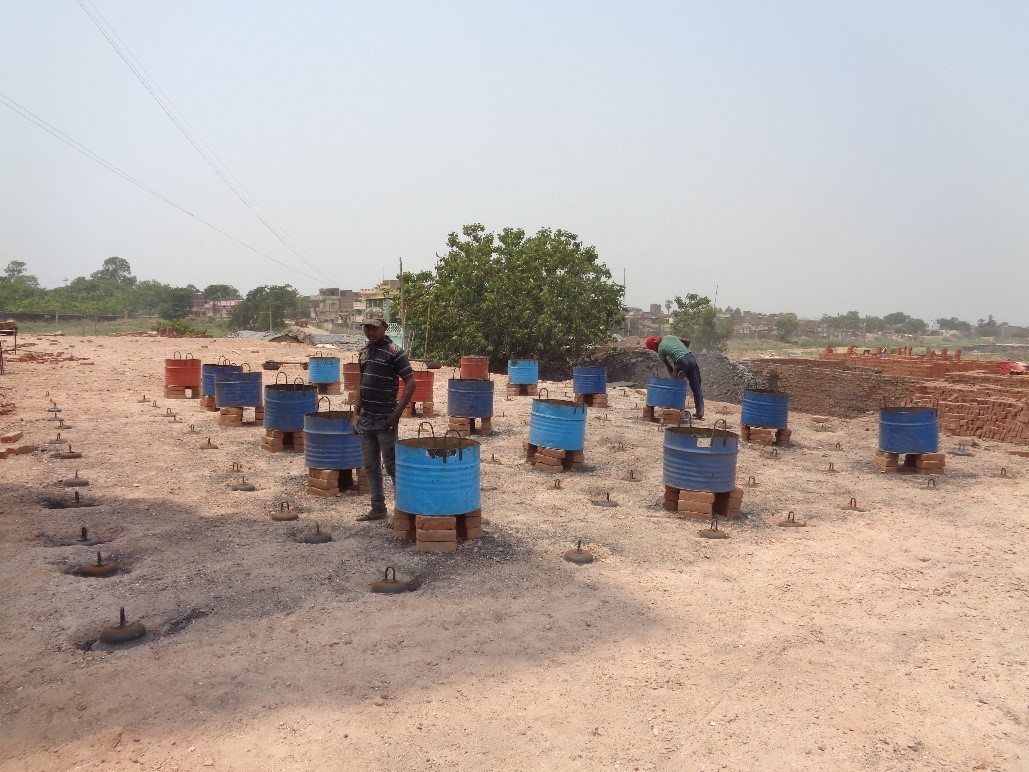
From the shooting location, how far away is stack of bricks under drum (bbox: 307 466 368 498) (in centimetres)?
762

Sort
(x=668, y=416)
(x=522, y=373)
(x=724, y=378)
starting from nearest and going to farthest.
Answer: (x=668, y=416), (x=522, y=373), (x=724, y=378)

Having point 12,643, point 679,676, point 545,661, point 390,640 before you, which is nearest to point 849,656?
point 679,676

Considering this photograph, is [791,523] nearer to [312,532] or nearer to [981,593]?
[981,593]

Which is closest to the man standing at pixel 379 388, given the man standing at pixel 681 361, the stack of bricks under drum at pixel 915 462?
the stack of bricks under drum at pixel 915 462

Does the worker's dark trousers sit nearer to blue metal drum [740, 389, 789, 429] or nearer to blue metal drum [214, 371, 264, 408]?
blue metal drum [740, 389, 789, 429]

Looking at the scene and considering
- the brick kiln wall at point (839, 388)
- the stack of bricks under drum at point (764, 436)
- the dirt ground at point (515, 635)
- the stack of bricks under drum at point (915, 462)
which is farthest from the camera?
the brick kiln wall at point (839, 388)

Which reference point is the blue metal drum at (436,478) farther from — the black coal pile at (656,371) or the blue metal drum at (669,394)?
the black coal pile at (656,371)

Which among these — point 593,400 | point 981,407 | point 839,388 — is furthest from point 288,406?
point 839,388

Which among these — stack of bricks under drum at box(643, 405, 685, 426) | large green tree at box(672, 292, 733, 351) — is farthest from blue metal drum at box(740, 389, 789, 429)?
large green tree at box(672, 292, 733, 351)

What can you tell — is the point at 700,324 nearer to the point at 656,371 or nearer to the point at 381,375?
the point at 656,371

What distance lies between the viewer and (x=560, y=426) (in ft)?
30.6

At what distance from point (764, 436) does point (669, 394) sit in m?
1.84

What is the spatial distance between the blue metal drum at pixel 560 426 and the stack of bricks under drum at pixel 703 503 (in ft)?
5.94

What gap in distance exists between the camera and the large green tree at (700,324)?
45500 millimetres
